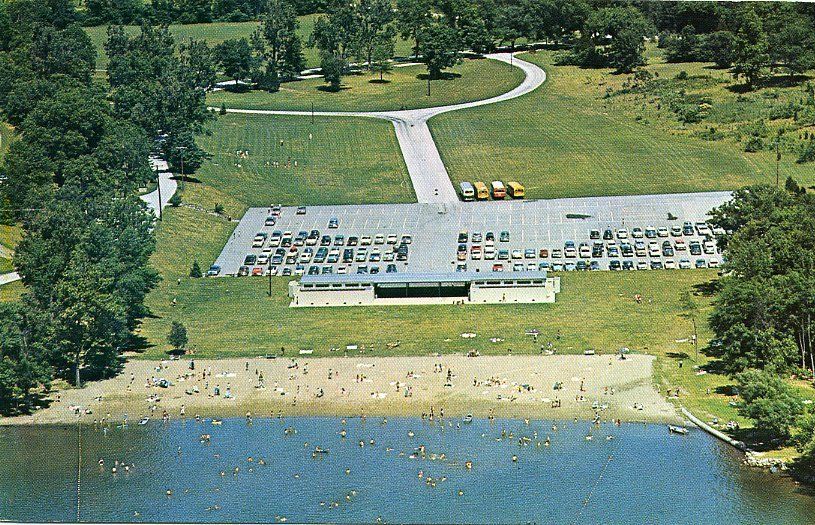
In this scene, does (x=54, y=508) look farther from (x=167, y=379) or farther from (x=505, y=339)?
(x=505, y=339)

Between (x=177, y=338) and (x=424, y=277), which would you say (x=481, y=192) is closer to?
(x=424, y=277)

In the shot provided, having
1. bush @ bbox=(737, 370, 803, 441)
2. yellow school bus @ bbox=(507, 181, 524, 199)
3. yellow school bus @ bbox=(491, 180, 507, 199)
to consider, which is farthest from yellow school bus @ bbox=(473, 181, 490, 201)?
bush @ bbox=(737, 370, 803, 441)

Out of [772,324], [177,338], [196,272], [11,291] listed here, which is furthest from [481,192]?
[772,324]

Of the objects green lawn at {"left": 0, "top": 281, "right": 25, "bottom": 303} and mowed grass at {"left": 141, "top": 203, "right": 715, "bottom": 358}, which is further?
green lawn at {"left": 0, "top": 281, "right": 25, "bottom": 303}

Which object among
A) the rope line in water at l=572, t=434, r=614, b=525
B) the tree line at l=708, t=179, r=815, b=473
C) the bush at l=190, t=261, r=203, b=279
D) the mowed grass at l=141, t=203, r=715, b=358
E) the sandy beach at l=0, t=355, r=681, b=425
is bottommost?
the bush at l=190, t=261, r=203, b=279

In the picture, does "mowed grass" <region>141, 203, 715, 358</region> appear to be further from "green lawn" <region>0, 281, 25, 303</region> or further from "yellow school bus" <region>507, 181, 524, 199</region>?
"yellow school bus" <region>507, 181, 524, 199</region>

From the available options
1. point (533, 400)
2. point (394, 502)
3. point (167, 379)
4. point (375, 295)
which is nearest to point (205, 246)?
point (375, 295)
